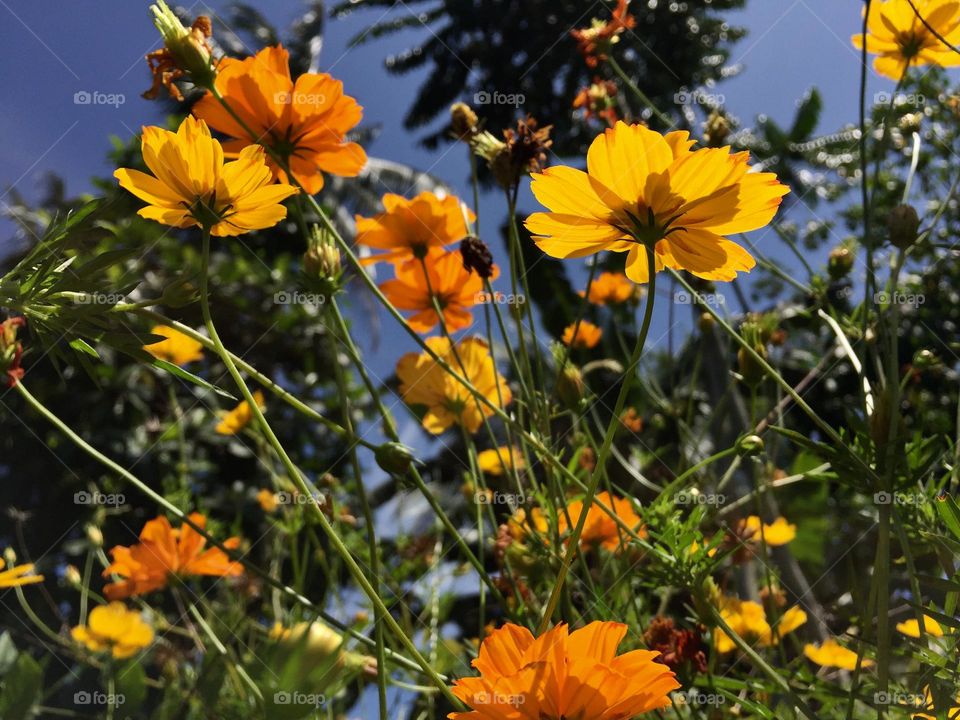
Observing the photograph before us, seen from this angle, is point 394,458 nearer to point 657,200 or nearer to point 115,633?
point 657,200

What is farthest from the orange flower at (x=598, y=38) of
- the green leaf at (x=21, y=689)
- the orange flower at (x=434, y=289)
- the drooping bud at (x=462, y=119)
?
the green leaf at (x=21, y=689)

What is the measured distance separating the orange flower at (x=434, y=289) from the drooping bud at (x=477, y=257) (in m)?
0.06

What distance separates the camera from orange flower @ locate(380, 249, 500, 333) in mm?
651

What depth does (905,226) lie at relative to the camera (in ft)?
1.68

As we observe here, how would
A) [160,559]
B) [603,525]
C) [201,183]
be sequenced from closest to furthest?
[201,183] < [603,525] < [160,559]

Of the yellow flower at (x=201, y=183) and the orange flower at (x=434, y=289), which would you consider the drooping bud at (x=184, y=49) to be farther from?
→ the orange flower at (x=434, y=289)

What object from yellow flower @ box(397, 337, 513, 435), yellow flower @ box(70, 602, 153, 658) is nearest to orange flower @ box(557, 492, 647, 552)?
yellow flower @ box(397, 337, 513, 435)

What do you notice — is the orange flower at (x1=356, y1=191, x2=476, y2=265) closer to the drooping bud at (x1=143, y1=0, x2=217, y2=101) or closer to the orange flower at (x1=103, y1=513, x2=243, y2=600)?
the drooping bud at (x1=143, y1=0, x2=217, y2=101)

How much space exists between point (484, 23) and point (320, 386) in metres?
6.68

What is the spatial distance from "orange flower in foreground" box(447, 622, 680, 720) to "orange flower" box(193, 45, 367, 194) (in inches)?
13.1

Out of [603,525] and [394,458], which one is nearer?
[394,458]

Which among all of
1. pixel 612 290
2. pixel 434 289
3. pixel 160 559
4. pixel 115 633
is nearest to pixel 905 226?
pixel 434 289

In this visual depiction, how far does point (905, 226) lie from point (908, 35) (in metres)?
0.22

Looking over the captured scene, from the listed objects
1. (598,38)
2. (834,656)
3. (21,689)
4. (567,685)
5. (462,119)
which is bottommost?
(21,689)
